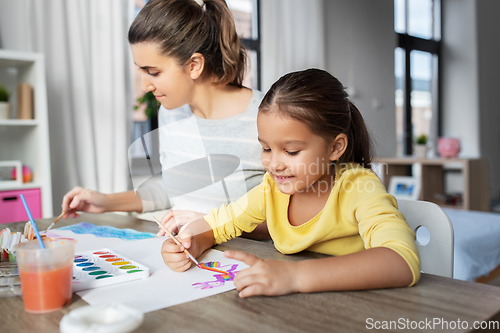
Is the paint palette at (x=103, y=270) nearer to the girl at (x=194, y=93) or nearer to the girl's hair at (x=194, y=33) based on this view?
the girl at (x=194, y=93)

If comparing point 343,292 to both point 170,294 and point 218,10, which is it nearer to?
point 170,294

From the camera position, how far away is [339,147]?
31.9 inches

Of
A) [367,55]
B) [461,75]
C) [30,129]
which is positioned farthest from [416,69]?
[30,129]

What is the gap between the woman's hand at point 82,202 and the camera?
1059mm

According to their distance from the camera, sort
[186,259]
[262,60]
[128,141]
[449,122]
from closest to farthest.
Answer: [186,259] < [128,141] < [262,60] < [449,122]

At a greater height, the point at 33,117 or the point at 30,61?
the point at 30,61

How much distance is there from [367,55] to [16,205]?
351cm

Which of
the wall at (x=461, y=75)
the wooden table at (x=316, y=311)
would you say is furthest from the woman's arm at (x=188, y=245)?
the wall at (x=461, y=75)

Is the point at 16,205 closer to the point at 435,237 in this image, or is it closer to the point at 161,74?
the point at 161,74

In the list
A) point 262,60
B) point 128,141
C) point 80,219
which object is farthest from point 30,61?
point 262,60

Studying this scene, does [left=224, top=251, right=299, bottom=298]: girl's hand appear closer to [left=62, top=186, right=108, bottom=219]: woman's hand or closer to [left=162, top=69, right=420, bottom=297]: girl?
[left=162, top=69, right=420, bottom=297]: girl

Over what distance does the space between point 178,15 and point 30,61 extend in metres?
1.27

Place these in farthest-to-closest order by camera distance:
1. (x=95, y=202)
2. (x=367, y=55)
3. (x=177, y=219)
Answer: (x=367, y=55) < (x=95, y=202) < (x=177, y=219)

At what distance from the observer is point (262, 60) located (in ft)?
11.3
